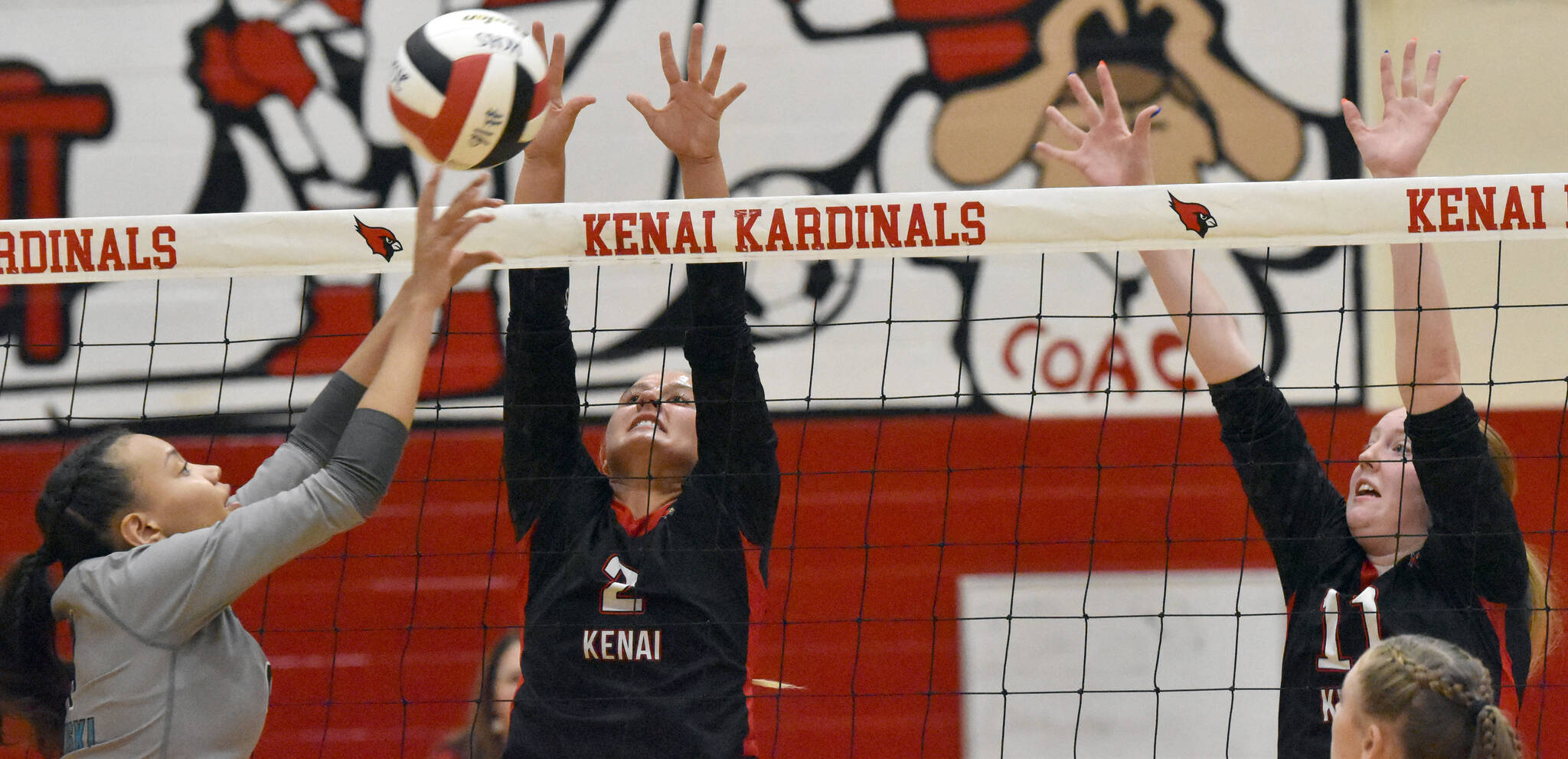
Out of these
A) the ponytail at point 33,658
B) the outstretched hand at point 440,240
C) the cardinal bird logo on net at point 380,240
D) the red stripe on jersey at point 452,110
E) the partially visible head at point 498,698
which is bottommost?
the partially visible head at point 498,698

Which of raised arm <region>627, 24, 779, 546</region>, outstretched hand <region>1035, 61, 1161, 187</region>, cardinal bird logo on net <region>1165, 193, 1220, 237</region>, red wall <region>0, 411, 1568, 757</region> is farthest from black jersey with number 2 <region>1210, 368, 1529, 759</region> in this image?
red wall <region>0, 411, 1568, 757</region>

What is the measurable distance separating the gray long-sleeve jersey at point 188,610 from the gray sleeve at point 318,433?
0.79ft

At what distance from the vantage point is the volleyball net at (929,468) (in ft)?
15.9

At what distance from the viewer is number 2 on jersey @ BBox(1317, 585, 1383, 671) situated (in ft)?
8.71

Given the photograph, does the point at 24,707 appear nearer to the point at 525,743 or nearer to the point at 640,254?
the point at 525,743

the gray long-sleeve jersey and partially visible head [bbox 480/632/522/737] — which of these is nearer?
the gray long-sleeve jersey

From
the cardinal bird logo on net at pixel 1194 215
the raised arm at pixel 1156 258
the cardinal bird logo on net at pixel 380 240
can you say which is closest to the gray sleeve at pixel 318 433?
the cardinal bird logo on net at pixel 380 240

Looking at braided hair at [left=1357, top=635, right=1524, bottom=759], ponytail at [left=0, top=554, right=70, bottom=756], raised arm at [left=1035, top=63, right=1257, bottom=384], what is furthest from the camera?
raised arm at [left=1035, top=63, right=1257, bottom=384]

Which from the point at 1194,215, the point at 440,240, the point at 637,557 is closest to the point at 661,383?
the point at 637,557

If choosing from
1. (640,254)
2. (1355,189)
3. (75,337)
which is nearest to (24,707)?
(640,254)

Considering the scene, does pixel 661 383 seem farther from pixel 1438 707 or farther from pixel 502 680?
pixel 1438 707

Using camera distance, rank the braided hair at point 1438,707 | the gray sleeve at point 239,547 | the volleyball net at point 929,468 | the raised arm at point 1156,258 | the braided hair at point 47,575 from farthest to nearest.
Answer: the volleyball net at point 929,468 < the raised arm at point 1156,258 < the braided hair at point 47,575 < the gray sleeve at point 239,547 < the braided hair at point 1438,707

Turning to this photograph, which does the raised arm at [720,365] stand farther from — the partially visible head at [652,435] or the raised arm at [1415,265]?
the raised arm at [1415,265]

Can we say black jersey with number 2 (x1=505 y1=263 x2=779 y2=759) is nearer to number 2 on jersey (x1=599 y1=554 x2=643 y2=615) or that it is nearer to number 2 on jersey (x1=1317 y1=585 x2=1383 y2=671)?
number 2 on jersey (x1=599 y1=554 x2=643 y2=615)
